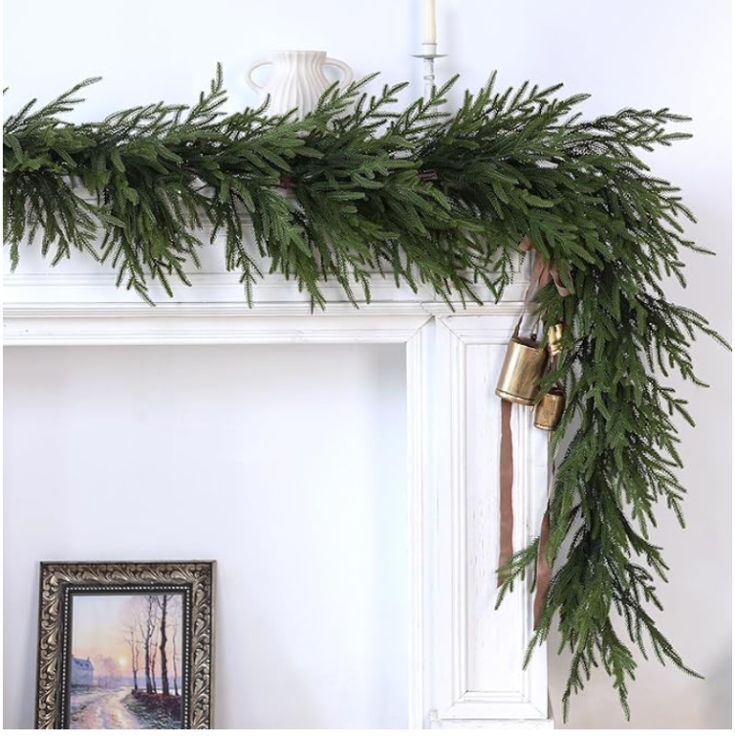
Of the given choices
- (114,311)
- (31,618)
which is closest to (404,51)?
(114,311)

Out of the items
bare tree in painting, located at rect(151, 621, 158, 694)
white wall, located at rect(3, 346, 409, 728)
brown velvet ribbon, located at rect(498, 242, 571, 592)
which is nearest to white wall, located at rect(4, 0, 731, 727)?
brown velvet ribbon, located at rect(498, 242, 571, 592)

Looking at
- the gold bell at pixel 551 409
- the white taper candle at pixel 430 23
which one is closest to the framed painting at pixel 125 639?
the gold bell at pixel 551 409

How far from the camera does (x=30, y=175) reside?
1549 mm

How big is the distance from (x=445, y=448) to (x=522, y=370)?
176 mm

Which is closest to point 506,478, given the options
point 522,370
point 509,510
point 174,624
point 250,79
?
point 509,510

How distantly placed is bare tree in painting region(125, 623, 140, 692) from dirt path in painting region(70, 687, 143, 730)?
0.04 metres

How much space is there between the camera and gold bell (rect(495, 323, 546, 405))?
1625mm

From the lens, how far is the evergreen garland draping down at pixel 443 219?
5.00 ft

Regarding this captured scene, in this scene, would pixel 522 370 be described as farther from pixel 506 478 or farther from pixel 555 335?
pixel 506 478

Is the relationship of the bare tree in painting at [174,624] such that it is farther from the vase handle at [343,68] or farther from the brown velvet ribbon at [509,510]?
the vase handle at [343,68]

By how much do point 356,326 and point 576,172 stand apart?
41 cm

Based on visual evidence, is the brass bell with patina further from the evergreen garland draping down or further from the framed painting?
the framed painting

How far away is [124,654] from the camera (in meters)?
1.86

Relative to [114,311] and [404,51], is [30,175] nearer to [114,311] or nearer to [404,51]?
[114,311]
